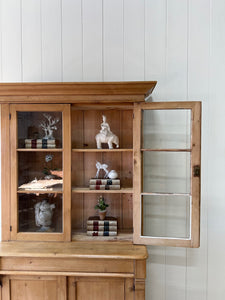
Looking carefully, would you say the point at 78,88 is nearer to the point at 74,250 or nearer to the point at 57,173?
the point at 57,173

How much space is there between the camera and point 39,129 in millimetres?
1565

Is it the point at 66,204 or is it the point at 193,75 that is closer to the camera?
the point at 66,204

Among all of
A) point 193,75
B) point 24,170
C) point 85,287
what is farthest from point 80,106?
point 85,287

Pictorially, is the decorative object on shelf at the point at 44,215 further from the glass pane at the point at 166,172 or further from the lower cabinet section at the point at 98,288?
the glass pane at the point at 166,172

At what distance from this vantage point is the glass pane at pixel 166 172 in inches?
69.8

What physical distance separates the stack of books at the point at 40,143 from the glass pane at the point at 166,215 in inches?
32.6

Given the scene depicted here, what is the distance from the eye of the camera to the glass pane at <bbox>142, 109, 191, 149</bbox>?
67.7 inches

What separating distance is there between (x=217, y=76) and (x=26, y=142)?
1528 mm

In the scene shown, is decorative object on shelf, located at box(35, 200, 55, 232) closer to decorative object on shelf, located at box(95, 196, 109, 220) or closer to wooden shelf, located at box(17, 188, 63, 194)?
wooden shelf, located at box(17, 188, 63, 194)

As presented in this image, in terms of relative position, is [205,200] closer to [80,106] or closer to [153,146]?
[153,146]

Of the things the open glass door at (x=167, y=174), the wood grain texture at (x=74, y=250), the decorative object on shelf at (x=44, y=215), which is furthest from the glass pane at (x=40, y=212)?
the open glass door at (x=167, y=174)

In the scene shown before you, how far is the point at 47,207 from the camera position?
159 cm

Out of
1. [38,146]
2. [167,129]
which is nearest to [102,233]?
[38,146]

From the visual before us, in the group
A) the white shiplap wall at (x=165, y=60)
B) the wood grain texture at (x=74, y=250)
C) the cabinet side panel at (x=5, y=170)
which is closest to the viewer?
the wood grain texture at (x=74, y=250)
